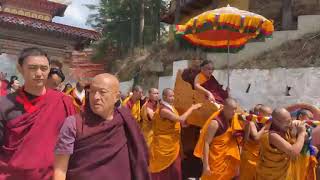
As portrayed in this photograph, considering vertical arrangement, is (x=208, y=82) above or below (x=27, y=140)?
above

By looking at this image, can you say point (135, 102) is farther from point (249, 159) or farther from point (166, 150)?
point (249, 159)

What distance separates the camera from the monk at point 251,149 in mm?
5902

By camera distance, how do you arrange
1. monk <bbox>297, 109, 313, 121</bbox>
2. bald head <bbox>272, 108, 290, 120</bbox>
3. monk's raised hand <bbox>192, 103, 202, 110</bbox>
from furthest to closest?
monk's raised hand <bbox>192, 103, 202, 110</bbox> < monk <bbox>297, 109, 313, 121</bbox> < bald head <bbox>272, 108, 290, 120</bbox>

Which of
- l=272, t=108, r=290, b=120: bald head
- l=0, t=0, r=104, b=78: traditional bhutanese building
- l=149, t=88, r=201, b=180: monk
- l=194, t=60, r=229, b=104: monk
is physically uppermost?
l=0, t=0, r=104, b=78: traditional bhutanese building

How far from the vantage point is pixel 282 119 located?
183 inches

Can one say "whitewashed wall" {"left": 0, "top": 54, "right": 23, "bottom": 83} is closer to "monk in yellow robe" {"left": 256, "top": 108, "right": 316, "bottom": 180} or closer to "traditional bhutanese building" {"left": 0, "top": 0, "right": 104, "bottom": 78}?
"traditional bhutanese building" {"left": 0, "top": 0, "right": 104, "bottom": 78}

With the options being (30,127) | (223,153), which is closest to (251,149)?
(223,153)

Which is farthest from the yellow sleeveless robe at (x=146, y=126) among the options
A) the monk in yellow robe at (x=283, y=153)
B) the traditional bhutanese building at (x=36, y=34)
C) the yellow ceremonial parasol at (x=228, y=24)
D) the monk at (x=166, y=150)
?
the traditional bhutanese building at (x=36, y=34)

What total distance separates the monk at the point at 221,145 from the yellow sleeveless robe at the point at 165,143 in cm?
83

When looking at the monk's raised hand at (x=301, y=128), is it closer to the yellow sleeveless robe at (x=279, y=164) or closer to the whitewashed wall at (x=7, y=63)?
the yellow sleeveless robe at (x=279, y=164)

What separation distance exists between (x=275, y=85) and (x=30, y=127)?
29.2ft

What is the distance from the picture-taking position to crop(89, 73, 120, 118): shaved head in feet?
9.53

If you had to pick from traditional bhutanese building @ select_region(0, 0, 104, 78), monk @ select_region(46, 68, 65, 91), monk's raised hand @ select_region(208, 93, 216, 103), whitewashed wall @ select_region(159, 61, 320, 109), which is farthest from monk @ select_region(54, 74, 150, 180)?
traditional bhutanese building @ select_region(0, 0, 104, 78)

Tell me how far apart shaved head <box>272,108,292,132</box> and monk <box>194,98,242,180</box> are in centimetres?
114
